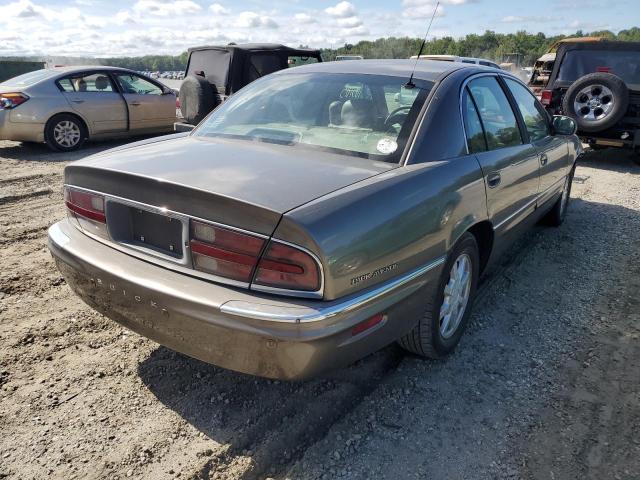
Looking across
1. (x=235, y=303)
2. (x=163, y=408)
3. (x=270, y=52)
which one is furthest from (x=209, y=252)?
(x=270, y=52)

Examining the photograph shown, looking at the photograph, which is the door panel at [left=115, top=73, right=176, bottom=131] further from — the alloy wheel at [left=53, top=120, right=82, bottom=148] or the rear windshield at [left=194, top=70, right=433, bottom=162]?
the rear windshield at [left=194, top=70, right=433, bottom=162]

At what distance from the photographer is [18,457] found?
2.16 m

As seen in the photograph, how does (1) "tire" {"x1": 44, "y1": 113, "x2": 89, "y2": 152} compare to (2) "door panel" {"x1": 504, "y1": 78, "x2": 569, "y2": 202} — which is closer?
(2) "door panel" {"x1": 504, "y1": 78, "x2": 569, "y2": 202}

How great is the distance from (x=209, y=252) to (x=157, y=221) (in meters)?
0.34

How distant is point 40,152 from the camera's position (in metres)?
8.52

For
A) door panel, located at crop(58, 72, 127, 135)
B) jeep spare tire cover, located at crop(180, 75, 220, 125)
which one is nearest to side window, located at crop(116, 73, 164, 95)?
door panel, located at crop(58, 72, 127, 135)

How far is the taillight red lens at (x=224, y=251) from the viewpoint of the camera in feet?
6.51

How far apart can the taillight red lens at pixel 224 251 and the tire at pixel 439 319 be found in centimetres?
98

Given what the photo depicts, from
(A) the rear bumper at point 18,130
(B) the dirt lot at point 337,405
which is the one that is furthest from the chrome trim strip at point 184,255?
(A) the rear bumper at point 18,130

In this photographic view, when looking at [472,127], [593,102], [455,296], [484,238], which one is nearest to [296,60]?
[593,102]

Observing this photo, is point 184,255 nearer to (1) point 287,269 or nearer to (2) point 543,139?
A: (1) point 287,269

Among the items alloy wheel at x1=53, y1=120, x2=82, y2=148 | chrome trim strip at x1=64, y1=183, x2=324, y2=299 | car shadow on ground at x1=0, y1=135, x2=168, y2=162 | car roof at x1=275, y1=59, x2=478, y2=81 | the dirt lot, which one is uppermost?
car roof at x1=275, y1=59, x2=478, y2=81

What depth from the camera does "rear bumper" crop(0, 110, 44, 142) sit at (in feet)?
26.1

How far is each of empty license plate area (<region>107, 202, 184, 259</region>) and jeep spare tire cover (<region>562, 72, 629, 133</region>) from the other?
7542 mm
